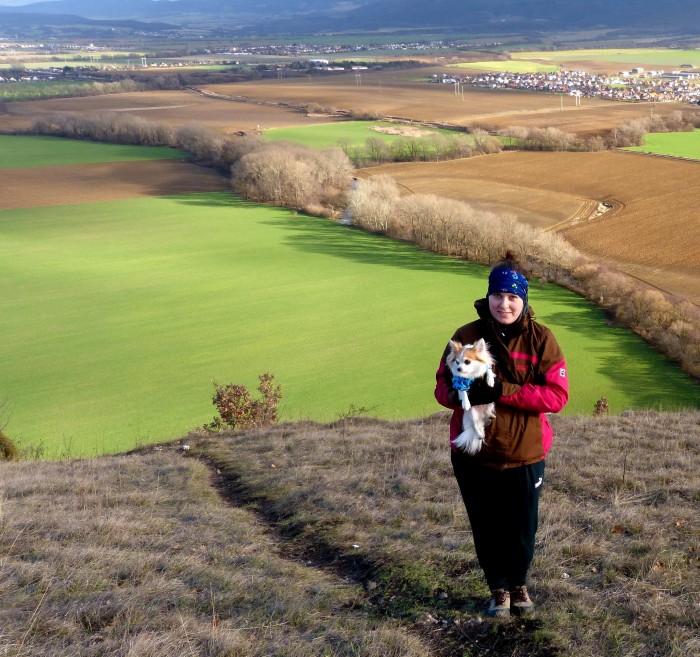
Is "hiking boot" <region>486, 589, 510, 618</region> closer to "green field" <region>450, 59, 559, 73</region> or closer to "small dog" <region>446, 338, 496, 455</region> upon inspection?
"small dog" <region>446, 338, 496, 455</region>

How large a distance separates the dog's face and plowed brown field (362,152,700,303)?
33.5 m

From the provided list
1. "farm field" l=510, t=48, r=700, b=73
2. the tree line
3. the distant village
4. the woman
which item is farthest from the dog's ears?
"farm field" l=510, t=48, r=700, b=73

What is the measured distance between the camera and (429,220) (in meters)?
47.8

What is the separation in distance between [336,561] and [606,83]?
132 metres

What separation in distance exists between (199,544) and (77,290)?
112 ft

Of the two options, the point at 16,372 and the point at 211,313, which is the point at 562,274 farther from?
the point at 16,372

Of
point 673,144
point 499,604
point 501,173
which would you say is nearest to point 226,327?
point 499,604

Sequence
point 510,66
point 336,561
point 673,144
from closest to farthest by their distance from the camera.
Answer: point 336,561 < point 673,144 < point 510,66

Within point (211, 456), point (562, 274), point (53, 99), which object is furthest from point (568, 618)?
point (53, 99)

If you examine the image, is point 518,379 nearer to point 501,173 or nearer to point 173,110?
point 501,173

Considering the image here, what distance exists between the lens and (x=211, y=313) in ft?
115

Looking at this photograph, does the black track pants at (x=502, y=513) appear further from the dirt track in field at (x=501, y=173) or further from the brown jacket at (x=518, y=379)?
the dirt track in field at (x=501, y=173)

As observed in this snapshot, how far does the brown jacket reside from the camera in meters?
5.02

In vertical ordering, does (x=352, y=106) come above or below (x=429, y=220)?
above
